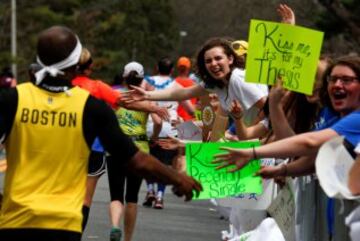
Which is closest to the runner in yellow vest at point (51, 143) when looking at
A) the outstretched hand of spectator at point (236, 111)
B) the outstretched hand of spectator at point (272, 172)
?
the outstretched hand of spectator at point (272, 172)

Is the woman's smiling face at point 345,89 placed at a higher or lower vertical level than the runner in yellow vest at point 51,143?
higher

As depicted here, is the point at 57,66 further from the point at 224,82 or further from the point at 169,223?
the point at 169,223

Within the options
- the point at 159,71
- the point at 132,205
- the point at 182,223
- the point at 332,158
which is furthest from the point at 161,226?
the point at 332,158

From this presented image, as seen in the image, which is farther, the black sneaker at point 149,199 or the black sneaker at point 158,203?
the black sneaker at point 149,199

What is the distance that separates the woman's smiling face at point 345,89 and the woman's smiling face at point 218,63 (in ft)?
9.12

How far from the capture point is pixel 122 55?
90688 mm

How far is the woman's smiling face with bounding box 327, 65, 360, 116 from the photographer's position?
22.9 feet

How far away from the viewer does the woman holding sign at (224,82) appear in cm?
955

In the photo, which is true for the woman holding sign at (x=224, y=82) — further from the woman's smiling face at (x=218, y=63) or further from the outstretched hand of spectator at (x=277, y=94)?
the outstretched hand of spectator at (x=277, y=94)

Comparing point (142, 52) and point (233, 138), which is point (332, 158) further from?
point (142, 52)

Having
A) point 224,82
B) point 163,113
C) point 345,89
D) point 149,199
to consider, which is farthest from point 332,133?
point 149,199

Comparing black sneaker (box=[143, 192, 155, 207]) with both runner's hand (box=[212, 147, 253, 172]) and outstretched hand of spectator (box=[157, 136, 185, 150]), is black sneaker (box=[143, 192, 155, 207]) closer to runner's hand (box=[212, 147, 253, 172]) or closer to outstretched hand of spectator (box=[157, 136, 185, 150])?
outstretched hand of spectator (box=[157, 136, 185, 150])

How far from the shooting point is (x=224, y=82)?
32.2 ft

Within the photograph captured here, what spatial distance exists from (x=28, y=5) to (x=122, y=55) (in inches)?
638
